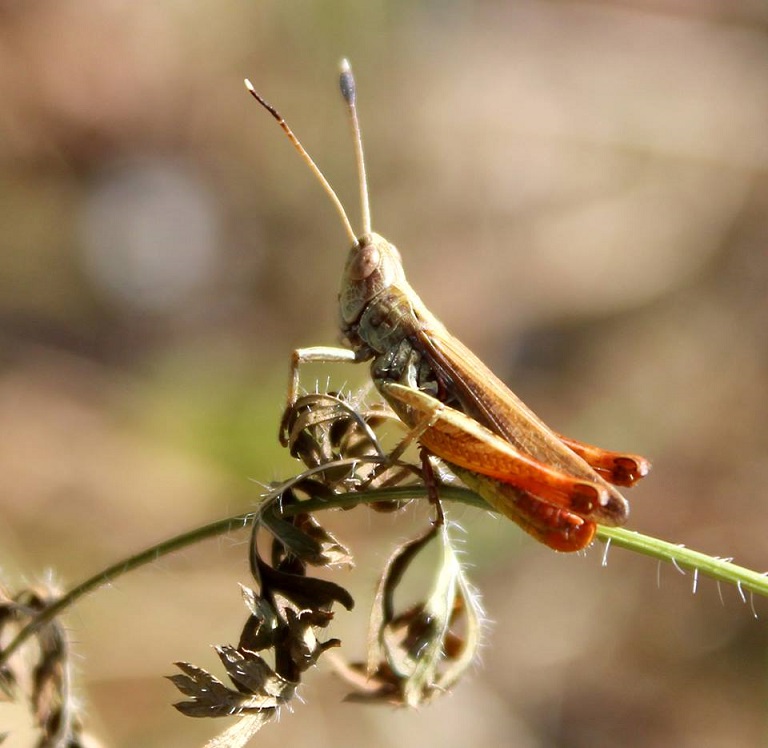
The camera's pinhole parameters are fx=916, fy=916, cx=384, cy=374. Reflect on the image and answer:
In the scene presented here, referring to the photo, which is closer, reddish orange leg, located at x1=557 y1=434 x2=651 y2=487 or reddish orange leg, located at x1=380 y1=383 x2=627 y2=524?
reddish orange leg, located at x1=380 y1=383 x2=627 y2=524

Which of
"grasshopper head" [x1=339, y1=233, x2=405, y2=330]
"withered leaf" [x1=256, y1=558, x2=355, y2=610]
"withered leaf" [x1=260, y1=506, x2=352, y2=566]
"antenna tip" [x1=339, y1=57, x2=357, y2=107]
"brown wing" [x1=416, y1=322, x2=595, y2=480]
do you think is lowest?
"withered leaf" [x1=256, y1=558, x2=355, y2=610]

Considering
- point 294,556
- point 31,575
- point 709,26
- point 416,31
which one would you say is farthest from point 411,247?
point 294,556

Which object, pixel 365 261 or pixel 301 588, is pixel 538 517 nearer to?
pixel 301 588

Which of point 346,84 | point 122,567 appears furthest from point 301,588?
point 346,84

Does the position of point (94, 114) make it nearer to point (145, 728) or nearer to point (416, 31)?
point (416, 31)

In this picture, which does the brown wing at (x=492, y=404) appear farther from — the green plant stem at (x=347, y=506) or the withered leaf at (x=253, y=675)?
the withered leaf at (x=253, y=675)

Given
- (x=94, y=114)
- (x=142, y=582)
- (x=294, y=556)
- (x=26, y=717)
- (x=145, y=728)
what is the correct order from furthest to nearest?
(x=94, y=114), (x=142, y=582), (x=145, y=728), (x=26, y=717), (x=294, y=556)

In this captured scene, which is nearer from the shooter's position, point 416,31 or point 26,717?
point 26,717

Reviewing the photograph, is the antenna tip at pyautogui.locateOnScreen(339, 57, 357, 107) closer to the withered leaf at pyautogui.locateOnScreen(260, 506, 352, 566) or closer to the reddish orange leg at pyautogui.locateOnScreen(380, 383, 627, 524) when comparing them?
the reddish orange leg at pyautogui.locateOnScreen(380, 383, 627, 524)

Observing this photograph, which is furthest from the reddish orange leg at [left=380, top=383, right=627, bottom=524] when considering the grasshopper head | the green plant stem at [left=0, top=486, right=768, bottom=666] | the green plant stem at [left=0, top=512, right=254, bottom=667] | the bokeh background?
the bokeh background
